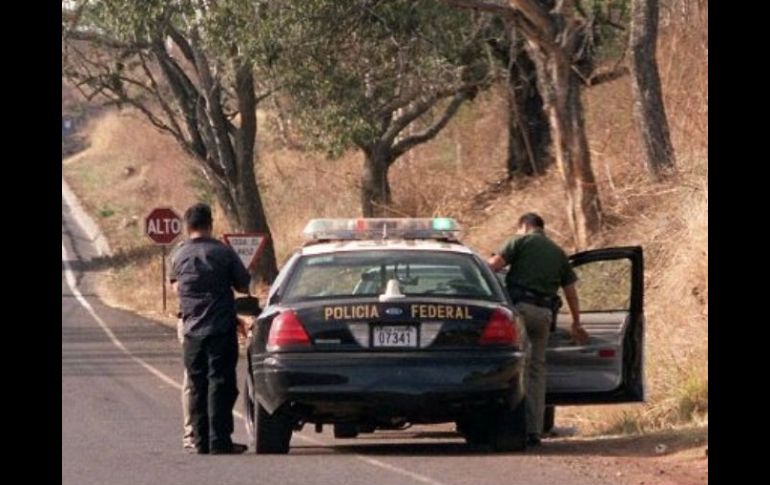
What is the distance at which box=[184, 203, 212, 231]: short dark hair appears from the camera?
12.6m

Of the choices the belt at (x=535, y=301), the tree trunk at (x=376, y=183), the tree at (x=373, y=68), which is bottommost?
the belt at (x=535, y=301)

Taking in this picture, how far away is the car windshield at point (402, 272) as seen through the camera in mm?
12273

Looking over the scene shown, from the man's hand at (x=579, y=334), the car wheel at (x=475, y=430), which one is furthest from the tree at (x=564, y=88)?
the car wheel at (x=475, y=430)

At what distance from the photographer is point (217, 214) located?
157 feet

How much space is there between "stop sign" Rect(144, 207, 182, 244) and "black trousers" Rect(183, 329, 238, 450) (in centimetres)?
2264

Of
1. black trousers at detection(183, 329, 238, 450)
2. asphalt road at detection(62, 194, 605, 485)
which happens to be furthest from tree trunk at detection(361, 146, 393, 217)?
black trousers at detection(183, 329, 238, 450)

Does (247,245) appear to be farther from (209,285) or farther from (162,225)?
(209,285)

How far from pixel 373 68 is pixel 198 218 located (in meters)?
15.8

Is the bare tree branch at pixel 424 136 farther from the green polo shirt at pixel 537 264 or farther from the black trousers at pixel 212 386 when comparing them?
the black trousers at pixel 212 386

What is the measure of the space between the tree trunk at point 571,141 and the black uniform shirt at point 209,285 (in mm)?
10735

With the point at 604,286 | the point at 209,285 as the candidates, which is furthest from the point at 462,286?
the point at 604,286

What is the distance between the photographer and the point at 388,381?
38.2ft

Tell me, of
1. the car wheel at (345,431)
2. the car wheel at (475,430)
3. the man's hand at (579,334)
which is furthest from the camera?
the car wheel at (345,431)
